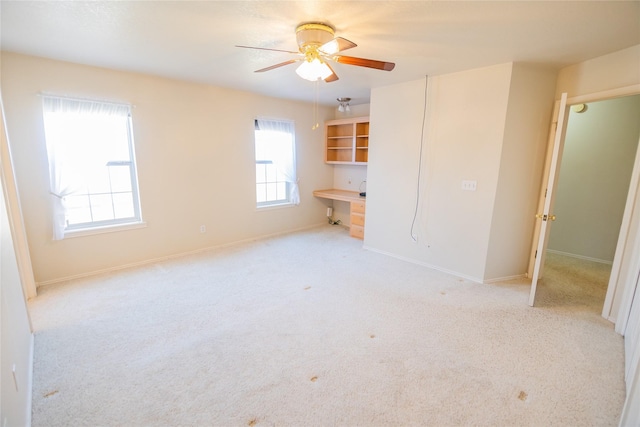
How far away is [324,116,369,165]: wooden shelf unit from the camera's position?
523 centimetres

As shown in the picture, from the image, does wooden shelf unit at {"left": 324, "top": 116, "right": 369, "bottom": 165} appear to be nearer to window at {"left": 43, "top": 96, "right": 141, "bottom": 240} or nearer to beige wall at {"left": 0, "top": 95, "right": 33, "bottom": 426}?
window at {"left": 43, "top": 96, "right": 141, "bottom": 240}

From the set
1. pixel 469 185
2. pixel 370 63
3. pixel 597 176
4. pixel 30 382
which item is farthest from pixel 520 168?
pixel 30 382

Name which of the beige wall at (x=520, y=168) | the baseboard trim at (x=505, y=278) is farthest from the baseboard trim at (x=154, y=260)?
the beige wall at (x=520, y=168)

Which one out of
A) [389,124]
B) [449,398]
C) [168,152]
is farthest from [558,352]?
[168,152]

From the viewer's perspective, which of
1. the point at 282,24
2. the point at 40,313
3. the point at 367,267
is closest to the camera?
the point at 282,24

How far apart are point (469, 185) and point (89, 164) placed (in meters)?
4.40

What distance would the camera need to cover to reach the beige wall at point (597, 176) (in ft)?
12.5

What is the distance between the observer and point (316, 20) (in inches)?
82.5

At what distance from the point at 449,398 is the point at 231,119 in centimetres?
427

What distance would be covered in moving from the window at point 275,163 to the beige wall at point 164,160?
18 cm

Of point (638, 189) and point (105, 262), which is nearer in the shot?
point (638, 189)

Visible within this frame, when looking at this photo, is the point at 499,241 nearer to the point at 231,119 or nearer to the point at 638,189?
the point at 638,189

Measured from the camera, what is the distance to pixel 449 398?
5.81 ft

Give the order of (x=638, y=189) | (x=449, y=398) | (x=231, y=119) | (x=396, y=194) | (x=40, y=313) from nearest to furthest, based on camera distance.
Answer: (x=449, y=398)
(x=638, y=189)
(x=40, y=313)
(x=396, y=194)
(x=231, y=119)
